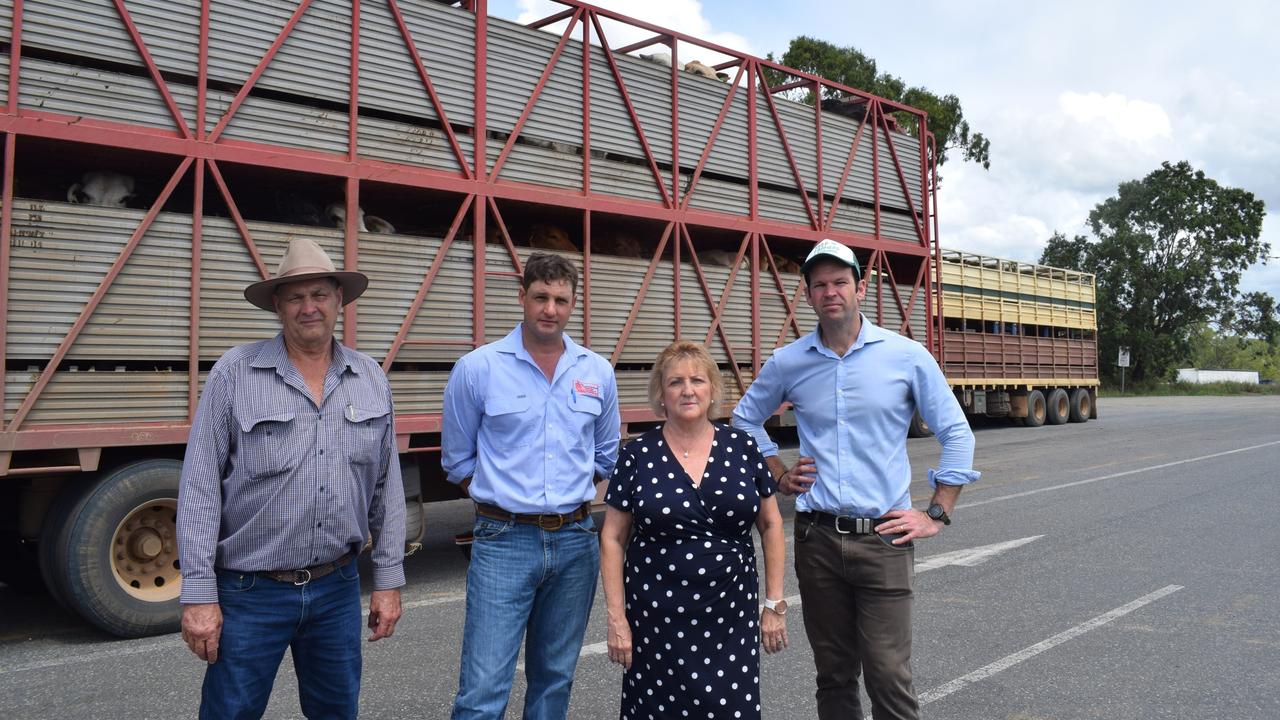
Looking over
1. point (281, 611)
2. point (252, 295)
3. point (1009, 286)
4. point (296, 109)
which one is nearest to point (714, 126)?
point (296, 109)

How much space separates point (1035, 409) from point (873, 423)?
69.5ft

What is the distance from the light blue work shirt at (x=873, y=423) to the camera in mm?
2988

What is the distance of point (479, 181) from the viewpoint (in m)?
6.62

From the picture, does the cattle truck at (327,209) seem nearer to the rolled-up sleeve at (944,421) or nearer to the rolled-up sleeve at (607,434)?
the rolled-up sleeve at (607,434)

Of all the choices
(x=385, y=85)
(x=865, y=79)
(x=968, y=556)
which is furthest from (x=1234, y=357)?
(x=385, y=85)

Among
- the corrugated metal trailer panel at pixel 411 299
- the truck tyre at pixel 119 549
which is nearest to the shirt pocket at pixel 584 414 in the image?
the truck tyre at pixel 119 549

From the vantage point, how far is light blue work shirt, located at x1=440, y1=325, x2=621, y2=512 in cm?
292

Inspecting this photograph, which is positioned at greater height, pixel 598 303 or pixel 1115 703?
pixel 598 303

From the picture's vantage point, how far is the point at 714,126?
8344 millimetres

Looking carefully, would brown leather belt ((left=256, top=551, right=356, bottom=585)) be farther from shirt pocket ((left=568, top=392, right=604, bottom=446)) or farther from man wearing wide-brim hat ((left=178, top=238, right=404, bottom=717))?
shirt pocket ((left=568, top=392, right=604, bottom=446))

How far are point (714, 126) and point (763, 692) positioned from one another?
556cm

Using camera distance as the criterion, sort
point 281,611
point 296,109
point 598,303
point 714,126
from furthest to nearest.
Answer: point 714,126 → point 598,303 → point 296,109 → point 281,611

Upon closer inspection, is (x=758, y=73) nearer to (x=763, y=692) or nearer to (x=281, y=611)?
(x=763, y=692)

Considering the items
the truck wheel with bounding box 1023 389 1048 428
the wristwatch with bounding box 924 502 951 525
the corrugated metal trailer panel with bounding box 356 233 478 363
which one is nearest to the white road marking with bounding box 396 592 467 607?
the corrugated metal trailer panel with bounding box 356 233 478 363
